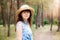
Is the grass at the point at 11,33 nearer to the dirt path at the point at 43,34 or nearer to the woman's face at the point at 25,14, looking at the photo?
the dirt path at the point at 43,34

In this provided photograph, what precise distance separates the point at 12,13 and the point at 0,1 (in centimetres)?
22

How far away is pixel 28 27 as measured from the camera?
1.36m

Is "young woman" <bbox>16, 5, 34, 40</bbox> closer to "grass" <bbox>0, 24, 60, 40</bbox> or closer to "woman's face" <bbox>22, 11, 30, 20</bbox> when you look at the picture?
"woman's face" <bbox>22, 11, 30, 20</bbox>

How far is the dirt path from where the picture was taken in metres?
2.20

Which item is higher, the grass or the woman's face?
the woman's face

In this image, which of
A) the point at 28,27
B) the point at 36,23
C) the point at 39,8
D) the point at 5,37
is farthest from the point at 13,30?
the point at 28,27

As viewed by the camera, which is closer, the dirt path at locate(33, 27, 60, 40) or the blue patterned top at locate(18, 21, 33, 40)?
the blue patterned top at locate(18, 21, 33, 40)

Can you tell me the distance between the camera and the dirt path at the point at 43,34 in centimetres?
220

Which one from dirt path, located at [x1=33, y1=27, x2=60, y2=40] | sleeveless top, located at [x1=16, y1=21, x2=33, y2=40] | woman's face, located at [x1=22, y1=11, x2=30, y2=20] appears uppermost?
woman's face, located at [x1=22, y1=11, x2=30, y2=20]

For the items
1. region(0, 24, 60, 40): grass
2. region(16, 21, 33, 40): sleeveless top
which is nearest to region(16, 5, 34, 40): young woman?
region(16, 21, 33, 40): sleeveless top

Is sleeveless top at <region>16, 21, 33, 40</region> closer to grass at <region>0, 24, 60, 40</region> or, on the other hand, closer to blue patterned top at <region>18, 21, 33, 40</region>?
blue patterned top at <region>18, 21, 33, 40</region>

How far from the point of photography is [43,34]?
2213mm

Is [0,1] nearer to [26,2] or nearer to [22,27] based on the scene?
[26,2]

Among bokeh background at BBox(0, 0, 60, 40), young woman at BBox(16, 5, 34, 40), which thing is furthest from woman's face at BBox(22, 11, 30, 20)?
bokeh background at BBox(0, 0, 60, 40)
